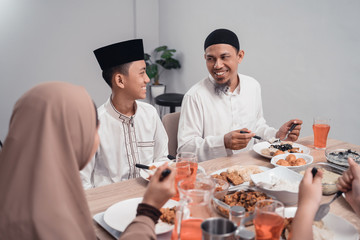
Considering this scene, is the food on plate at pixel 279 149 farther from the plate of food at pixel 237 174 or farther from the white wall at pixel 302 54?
the white wall at pixel 302 54

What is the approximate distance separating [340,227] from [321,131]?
42.4 inches

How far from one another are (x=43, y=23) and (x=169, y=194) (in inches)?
188

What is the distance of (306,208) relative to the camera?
105 centimetres

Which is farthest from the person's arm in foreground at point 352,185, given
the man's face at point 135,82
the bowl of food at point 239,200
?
the man's face at point 135,82

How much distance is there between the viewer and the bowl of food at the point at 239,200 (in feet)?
4.17

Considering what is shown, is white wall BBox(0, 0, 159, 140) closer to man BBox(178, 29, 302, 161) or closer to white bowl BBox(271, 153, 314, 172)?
man BBox(178, 29, 302, 161)

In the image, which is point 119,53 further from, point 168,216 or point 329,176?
point 329,176

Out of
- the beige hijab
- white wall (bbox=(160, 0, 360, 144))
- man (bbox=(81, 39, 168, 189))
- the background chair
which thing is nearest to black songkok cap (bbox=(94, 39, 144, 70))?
man (bbox=(81, 39, 168, 189))

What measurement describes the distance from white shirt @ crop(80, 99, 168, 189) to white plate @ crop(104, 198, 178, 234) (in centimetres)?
62

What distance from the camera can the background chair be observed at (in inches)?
103

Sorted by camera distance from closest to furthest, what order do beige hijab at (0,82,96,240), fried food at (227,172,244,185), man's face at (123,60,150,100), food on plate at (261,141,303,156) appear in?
beige hijab at (0,82,96,240), fried food at (227,172,244,185), food on plate at (261,141,303,156), man's face at (123,60,150,100)

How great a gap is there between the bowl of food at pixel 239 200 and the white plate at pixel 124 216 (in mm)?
209

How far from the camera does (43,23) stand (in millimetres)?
4965

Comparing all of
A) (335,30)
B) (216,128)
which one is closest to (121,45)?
(216,128)
